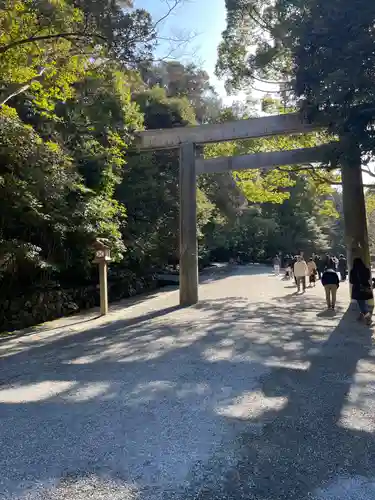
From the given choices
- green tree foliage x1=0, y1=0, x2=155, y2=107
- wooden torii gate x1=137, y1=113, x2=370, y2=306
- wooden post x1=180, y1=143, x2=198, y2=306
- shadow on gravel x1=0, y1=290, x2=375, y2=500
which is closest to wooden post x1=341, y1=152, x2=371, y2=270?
wooden torii gate x1=137, y1=113, x2=370, y2=306

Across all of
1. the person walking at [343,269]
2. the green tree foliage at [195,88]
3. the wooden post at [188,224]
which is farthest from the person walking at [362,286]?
the green tree foliage at [195,88]

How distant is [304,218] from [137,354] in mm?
32708

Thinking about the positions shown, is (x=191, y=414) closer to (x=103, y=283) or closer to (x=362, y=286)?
(x=362, y=286)

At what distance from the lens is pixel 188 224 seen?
11.3m

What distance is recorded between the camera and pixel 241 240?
36.7 meters

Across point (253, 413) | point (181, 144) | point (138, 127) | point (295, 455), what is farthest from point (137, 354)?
point (138, 127)

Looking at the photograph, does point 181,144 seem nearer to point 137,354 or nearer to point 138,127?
point 138,127

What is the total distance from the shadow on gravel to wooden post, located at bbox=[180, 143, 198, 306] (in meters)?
4.31

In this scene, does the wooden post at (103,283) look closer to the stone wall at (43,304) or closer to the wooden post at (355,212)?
the stone wall at (43,304)

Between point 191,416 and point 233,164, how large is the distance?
9.07 meters

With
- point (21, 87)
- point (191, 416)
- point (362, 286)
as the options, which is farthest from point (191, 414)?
point (21, 87)

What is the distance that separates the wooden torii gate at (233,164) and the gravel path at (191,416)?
3.83m

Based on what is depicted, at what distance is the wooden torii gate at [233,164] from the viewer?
400 inches

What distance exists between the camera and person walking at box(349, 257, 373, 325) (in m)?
7.52
